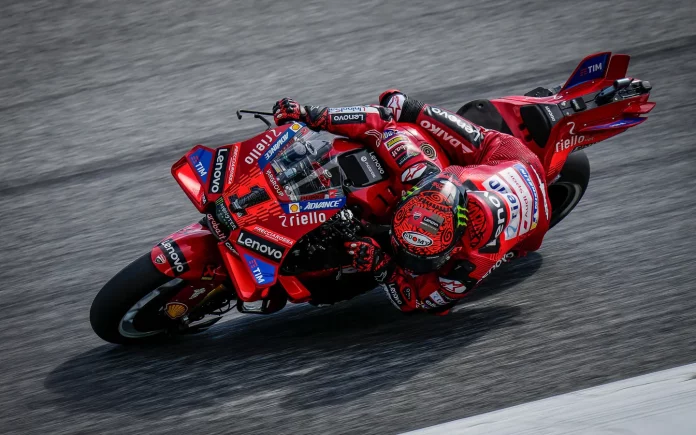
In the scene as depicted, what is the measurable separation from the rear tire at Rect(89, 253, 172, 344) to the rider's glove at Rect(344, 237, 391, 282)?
3.15ft

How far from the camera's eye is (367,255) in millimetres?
4145

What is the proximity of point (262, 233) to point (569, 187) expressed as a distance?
236cm

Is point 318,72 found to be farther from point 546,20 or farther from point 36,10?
point 36,10

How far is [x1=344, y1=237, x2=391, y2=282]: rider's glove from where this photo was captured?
13.6ft

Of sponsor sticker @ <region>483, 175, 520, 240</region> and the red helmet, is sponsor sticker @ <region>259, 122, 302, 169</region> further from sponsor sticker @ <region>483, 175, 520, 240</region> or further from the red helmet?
sponsor sticker @ <region>483, 175, 520, 240</region>

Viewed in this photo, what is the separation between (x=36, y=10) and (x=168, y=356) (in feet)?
19.2

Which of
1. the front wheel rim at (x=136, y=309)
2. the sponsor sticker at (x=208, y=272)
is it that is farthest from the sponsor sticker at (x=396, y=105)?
the front wheel rim at (x=136, y=309)

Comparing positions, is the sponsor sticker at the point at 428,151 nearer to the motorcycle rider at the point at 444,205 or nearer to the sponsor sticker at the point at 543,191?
the motorcycle rider at the point at 444,205

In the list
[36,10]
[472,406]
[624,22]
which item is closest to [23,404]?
[472,406]

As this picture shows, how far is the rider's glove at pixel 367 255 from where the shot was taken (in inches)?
163

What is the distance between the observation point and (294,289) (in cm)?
421

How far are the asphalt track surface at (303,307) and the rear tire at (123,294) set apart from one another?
29cm

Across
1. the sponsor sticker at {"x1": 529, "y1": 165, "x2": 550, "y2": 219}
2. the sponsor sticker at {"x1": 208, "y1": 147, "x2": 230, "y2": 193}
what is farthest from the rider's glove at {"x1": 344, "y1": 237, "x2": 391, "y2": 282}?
the sponsor sticker at {"x1": 529, "y1": 165, "x2": 550, "y2": 219}

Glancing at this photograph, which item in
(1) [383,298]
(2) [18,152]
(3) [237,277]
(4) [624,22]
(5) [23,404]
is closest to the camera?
(3) [237,277]
